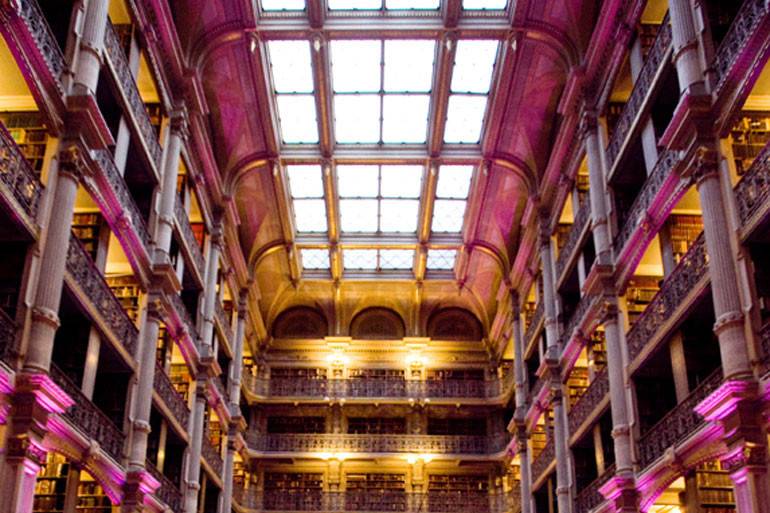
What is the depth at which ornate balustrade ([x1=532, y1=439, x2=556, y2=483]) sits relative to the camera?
75.6 feet

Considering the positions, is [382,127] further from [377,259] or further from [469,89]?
[377,259]

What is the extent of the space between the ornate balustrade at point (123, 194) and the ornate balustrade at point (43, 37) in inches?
66.5

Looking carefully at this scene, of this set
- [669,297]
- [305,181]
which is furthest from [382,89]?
[669,297]

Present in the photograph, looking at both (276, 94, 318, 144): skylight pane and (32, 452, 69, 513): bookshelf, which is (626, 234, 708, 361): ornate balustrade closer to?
(32, 452, 69, 513): bookshelf

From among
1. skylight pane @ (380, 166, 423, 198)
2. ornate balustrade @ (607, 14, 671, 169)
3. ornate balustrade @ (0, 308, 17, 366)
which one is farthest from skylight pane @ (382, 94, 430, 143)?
ornate balustrade @ (0, 308, 17, 366)

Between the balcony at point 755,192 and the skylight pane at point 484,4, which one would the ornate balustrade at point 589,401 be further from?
the skylight pane at point 484,4

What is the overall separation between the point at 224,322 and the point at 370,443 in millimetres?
7761

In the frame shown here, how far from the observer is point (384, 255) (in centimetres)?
3080

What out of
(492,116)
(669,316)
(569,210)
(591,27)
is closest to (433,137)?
(492,116)

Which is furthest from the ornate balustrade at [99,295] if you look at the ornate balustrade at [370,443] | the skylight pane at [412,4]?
the ornate balustrade at [370,443]

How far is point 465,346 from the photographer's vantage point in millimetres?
32844

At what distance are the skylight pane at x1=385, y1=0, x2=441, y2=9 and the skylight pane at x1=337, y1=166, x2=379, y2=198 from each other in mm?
6295

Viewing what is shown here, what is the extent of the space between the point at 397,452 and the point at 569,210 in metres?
11.4

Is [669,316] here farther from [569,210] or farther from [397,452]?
[397,452]
